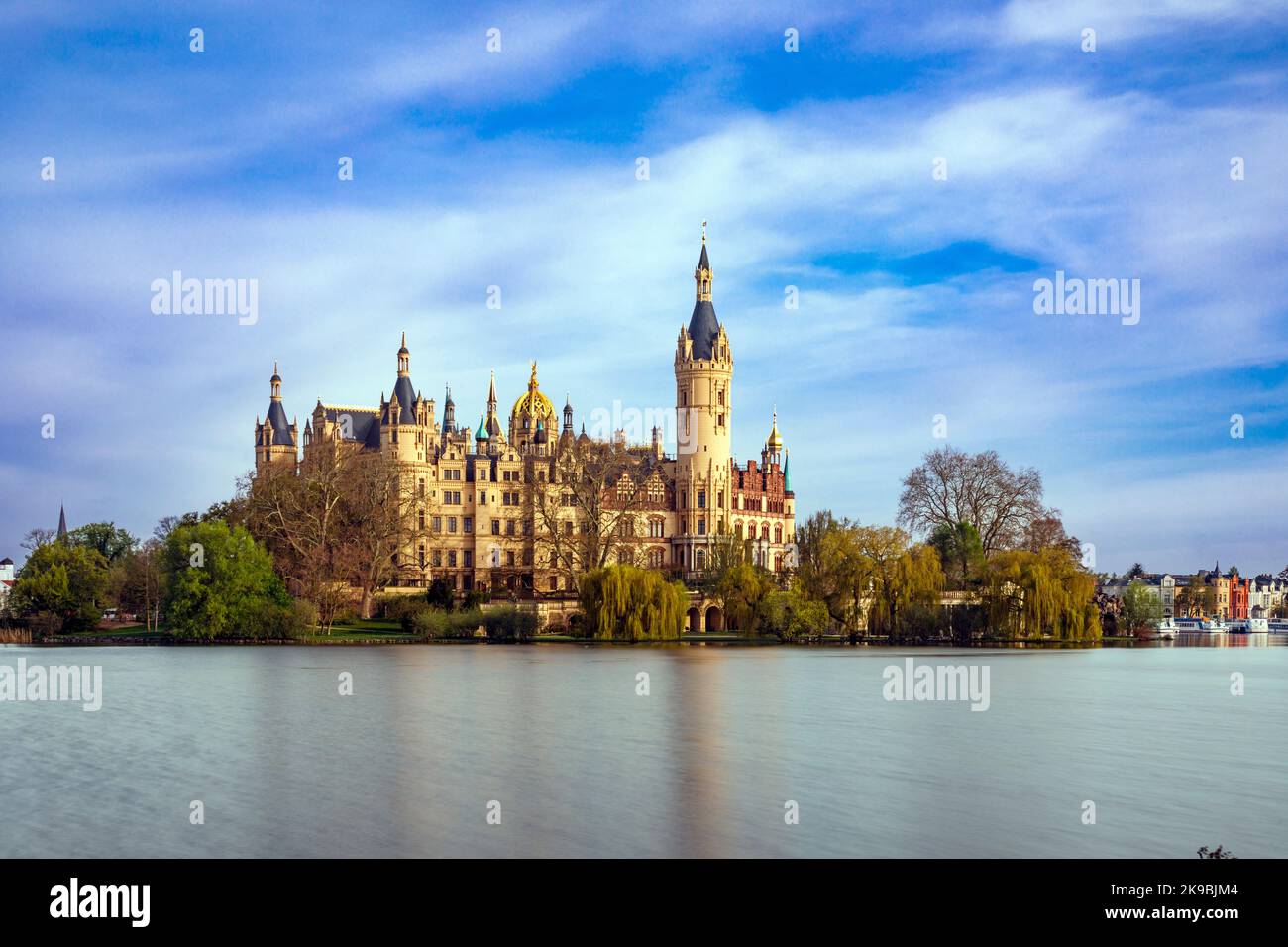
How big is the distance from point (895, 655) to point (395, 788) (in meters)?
40.4

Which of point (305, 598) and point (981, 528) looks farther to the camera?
point (981, 528)

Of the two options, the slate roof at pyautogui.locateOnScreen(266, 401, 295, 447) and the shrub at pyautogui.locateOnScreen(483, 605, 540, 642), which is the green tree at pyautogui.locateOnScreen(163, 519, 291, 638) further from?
the slate roof at pyautogui.locateOnScreen(266, 401, 295, 447)

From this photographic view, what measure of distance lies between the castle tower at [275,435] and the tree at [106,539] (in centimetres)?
1138

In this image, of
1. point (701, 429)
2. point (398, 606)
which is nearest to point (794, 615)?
point (398, 606)

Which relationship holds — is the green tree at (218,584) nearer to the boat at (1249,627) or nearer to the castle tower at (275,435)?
the castle tower at (275,435)

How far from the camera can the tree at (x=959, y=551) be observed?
8262 centimetres

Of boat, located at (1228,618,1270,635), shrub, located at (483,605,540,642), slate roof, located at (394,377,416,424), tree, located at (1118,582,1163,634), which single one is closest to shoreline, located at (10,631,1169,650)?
shrub, located at (483,605,540,642)

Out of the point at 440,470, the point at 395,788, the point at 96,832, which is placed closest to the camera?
the point at 96,832

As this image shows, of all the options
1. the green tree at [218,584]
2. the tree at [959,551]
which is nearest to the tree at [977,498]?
the tree at [959,551]

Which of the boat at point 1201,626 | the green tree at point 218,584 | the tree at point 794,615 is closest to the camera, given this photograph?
the green tree at point 218,584

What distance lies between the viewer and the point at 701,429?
111312 mm
